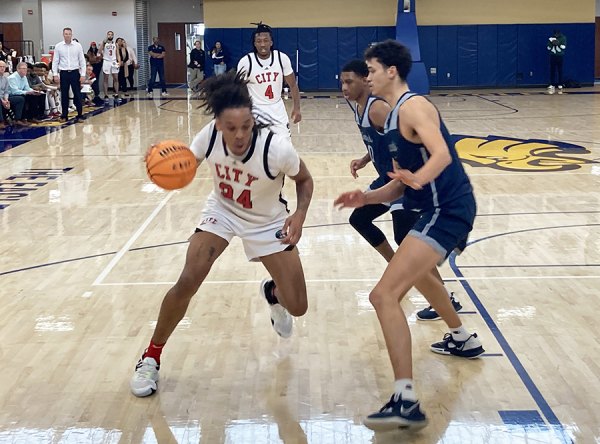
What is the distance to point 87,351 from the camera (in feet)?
17.6

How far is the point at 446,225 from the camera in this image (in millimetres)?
4402

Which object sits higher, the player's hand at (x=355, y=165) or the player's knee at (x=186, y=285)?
the player's hand at (x=355, y=165)

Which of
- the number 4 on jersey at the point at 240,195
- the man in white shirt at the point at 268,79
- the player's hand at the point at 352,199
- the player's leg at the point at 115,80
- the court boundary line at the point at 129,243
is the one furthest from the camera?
the player's leg at the point at 115,80

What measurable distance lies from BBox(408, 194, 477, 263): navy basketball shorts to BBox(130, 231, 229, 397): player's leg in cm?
104

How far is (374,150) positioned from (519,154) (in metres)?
8.54

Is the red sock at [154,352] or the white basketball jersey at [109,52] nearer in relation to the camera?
the red sock at [154,352]

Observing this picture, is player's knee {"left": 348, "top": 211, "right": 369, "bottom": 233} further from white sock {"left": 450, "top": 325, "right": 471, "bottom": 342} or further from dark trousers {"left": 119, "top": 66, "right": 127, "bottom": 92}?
dark trousers {"left": 119, "top": 66, "right": 127, "bottom": 92}

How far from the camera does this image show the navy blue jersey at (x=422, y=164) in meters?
4.40

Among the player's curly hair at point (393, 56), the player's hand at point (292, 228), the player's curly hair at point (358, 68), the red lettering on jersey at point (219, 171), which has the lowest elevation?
the player's hand at point (292, 228)

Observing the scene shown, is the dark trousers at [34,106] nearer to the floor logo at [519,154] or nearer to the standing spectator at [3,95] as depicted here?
the standing spectator at [3,95]

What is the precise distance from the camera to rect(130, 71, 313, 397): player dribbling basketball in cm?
448

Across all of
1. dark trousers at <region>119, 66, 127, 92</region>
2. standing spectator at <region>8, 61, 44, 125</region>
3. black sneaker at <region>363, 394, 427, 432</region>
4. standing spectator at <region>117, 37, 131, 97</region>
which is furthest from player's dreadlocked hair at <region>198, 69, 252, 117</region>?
dark trousers at <region>119, 66, 127, 92</region>

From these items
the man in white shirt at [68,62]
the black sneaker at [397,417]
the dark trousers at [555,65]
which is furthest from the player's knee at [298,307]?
the dark trousers at [555,65]

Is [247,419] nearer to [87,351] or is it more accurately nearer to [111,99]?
[87,351]
